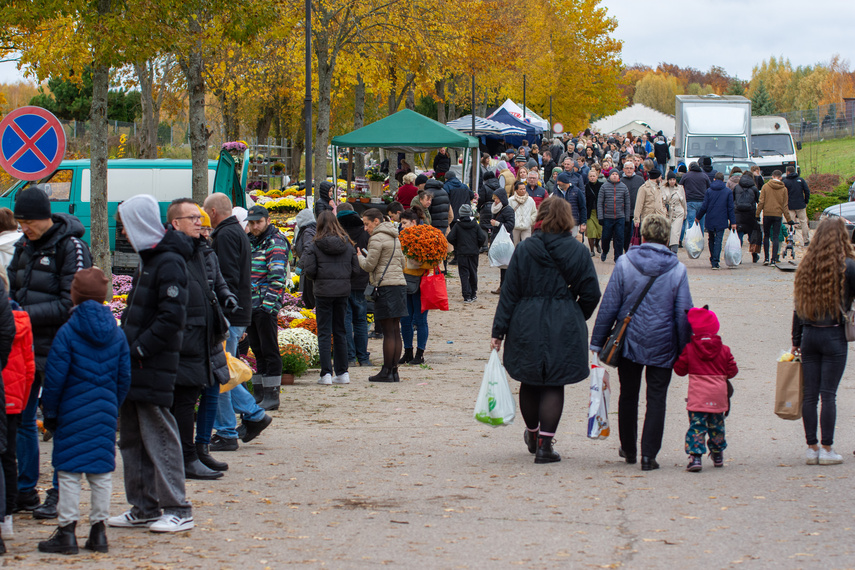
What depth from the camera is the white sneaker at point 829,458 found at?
6980 mm

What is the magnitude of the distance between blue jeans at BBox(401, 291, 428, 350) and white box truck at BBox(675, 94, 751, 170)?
2103 centimetres

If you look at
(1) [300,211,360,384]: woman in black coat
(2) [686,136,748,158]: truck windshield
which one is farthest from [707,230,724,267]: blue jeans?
(2) [686,136,748,158]: truck windshield

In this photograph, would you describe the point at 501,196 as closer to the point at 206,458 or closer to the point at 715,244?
the point at 715,244

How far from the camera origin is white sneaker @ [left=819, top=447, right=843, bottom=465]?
275 inches

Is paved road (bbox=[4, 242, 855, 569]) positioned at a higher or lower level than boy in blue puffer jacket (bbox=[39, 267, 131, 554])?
lower

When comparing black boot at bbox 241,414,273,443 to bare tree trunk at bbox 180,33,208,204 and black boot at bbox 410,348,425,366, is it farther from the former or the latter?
bare tree trunk at bbox 180,33,208,204

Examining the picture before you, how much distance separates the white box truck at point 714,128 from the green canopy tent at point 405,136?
11.5 meters

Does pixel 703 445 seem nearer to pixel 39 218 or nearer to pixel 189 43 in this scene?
pixel 39 218

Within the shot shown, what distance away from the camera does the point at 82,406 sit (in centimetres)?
498

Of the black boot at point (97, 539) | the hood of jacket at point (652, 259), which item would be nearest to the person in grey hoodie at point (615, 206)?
the hood of jacket at point (652, 259)

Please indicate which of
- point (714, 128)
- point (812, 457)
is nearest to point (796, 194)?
point (714, 128)

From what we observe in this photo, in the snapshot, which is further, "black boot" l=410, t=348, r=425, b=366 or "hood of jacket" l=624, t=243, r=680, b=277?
"black boot" l=410, t=348, r=425, b=366

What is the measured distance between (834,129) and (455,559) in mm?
74926

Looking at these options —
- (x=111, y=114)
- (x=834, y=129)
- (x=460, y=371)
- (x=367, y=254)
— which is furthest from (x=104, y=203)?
(x=834, y=129)
